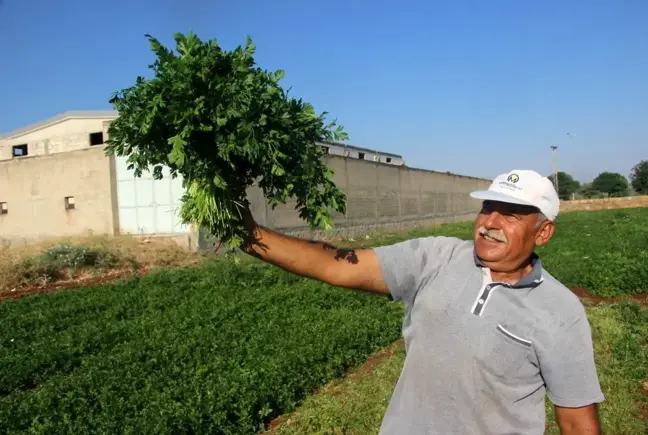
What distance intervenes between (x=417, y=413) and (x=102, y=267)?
15478 millimetres

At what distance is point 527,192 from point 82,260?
1574 centimetres

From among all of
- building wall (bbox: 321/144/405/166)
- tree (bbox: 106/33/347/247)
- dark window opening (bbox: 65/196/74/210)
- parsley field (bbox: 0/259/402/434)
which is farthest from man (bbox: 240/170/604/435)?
building wall (bbox: 321/144/405/166)

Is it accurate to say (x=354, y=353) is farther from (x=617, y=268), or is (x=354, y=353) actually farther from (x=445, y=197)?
(x=445, y=197)

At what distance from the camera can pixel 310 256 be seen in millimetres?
2730

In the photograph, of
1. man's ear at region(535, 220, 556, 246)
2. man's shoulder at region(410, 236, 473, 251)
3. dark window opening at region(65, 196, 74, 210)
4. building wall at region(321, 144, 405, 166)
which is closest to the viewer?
man's ear at region(535, 220, 556, 246)

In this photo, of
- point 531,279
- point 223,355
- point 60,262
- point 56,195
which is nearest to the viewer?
point 531,279

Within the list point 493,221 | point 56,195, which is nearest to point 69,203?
point 56,195

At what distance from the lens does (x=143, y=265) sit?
55.5 feet

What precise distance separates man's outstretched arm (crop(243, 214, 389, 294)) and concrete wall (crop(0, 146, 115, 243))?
1903 cm

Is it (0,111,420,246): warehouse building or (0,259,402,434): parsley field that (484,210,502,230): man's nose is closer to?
(0,259,402,434): parsley field

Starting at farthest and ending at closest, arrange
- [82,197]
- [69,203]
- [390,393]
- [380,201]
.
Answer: [380,201]
[69,203]
[82,197]
[390,393]

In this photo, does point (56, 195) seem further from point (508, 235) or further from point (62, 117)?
point (508, 235)

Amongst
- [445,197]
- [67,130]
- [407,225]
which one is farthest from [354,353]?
[445,197]

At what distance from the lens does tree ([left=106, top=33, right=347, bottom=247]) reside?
7.68ft
